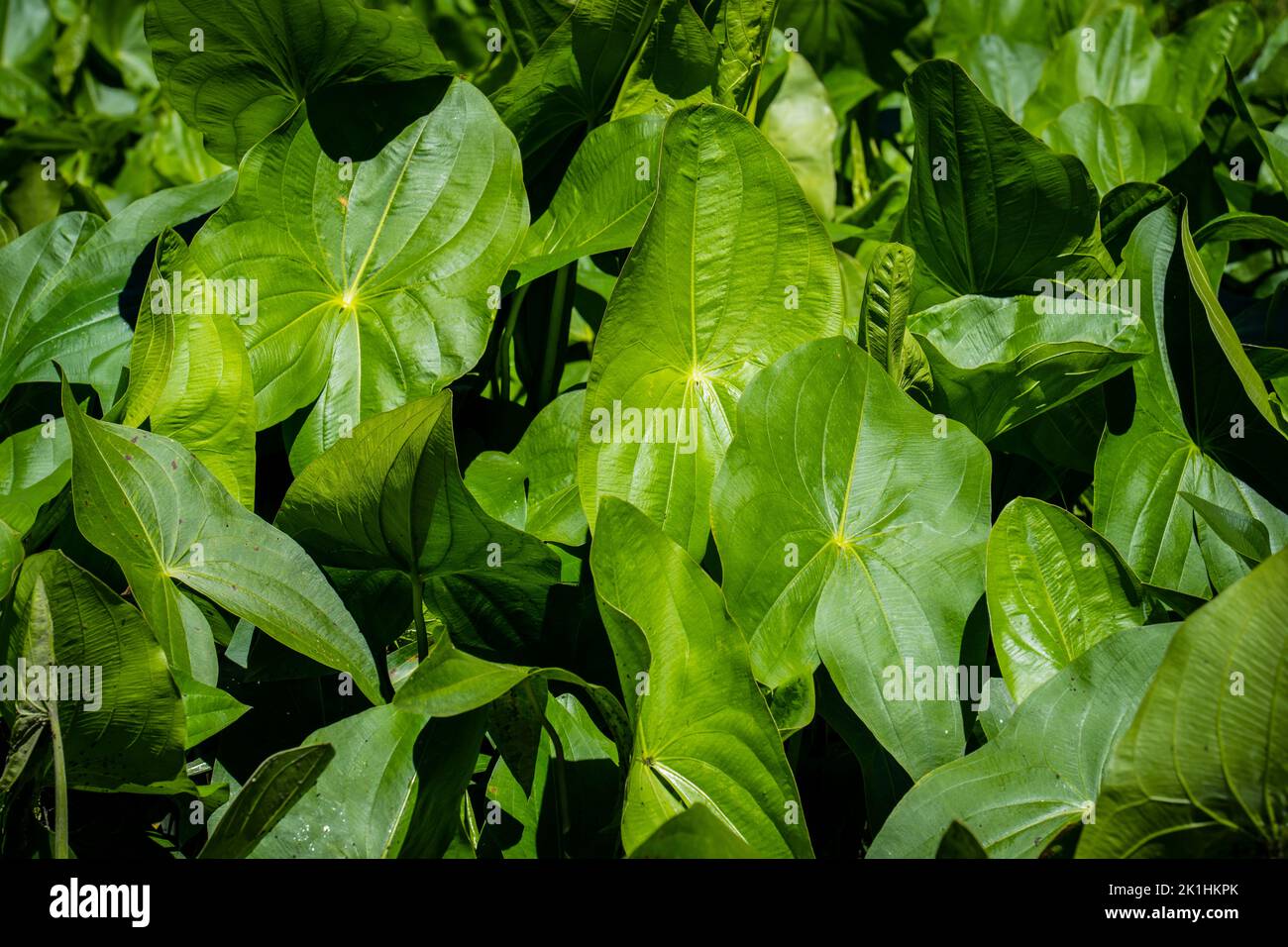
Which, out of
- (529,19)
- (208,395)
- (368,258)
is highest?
(529,19)

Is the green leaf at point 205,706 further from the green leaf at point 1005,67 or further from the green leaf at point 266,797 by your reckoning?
the green leaf at point 1005,67

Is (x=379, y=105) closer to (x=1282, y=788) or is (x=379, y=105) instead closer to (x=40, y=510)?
(x=40, y=510)

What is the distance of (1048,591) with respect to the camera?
2.31 ft

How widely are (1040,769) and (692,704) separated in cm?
22

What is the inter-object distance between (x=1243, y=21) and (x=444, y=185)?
1.14m

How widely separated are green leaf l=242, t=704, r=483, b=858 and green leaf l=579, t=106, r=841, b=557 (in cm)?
17

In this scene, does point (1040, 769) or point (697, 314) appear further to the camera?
point (697, 314)

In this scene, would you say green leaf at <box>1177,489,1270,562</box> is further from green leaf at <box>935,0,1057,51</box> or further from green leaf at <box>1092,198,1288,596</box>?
green leaf at <box>935,0,1057,51</box>

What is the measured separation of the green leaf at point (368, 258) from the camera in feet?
2.58

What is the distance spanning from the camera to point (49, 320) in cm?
88

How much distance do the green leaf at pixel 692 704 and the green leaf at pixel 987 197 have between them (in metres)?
0.40

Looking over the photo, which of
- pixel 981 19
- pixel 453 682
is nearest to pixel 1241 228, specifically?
pixel 981 19

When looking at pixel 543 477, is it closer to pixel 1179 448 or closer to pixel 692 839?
pixel 692 839

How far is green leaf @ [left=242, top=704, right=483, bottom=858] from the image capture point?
62 centimetres
